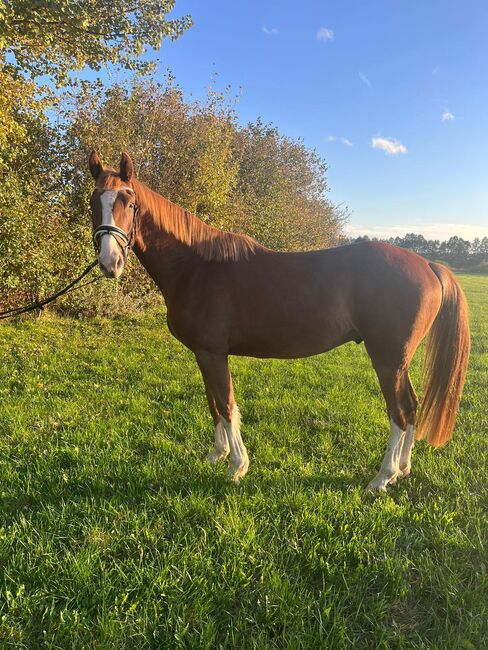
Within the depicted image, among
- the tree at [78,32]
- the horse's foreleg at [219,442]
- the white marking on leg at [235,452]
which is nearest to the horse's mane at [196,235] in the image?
the horse's foreleg at [219,442]

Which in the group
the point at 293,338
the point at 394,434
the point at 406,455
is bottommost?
the point at 406,455

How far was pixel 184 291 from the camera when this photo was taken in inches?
119

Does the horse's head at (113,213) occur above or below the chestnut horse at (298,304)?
above

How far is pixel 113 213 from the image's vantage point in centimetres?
260

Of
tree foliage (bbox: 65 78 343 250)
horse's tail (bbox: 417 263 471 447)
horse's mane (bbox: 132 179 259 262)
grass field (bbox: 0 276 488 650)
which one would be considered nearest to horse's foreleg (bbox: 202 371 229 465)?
grass field (bbox: 0 276 488 650)

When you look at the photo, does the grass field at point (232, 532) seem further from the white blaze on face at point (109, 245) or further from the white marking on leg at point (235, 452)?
the white blaze on face at point (109, 245)

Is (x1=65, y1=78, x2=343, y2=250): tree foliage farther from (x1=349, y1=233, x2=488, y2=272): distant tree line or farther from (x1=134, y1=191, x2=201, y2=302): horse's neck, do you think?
(x1=349, y1=233, x2=488, y2=272): distant tree line

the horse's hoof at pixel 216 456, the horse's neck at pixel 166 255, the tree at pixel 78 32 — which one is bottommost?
the horse's hoof at pixel 216 456

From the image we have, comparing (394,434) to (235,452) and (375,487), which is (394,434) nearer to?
(375,487)

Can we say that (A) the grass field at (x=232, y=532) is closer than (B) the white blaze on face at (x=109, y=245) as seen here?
Yes

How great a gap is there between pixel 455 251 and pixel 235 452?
96056 mm

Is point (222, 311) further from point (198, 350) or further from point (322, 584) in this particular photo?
point (322, 584)

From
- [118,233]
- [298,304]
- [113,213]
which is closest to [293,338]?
[298,304]

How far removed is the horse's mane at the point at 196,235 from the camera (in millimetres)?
3018
